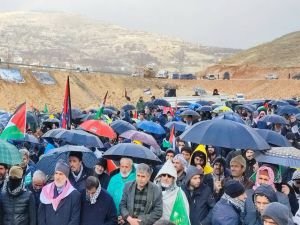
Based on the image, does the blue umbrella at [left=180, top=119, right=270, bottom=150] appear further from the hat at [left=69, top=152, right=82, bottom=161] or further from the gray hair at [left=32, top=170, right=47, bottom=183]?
the gray hair at [left=32, top=170, right=47, bottom=183]

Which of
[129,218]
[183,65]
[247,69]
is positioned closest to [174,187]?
[129,218]

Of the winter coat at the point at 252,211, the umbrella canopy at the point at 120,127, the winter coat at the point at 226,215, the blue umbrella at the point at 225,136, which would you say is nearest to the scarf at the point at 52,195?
the winter coat at the point at 226,215

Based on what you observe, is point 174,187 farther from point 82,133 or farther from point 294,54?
point 294,54

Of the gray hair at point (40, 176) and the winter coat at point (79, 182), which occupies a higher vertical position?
the gray hair at point (40, 176)

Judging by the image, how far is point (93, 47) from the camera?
497 feet

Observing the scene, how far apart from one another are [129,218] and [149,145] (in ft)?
13.1

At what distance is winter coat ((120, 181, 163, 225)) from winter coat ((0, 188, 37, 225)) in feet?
3.12

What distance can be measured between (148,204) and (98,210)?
0.56 meters

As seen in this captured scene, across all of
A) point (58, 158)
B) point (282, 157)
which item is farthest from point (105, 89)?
point (282, 157)

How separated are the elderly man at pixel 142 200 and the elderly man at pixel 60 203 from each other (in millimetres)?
498

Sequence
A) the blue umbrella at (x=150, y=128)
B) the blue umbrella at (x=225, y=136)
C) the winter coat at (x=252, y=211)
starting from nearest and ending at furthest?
1. the winter coat at (x=252, y=211)
2. the blue umbrella at (x=225, y=136)
3. the blue umbrella at (x=150, y=128)

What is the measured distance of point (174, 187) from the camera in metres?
6.18

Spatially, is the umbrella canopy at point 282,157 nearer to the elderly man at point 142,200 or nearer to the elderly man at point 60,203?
the elderly man at point 142,200

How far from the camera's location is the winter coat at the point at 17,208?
20.2ft
